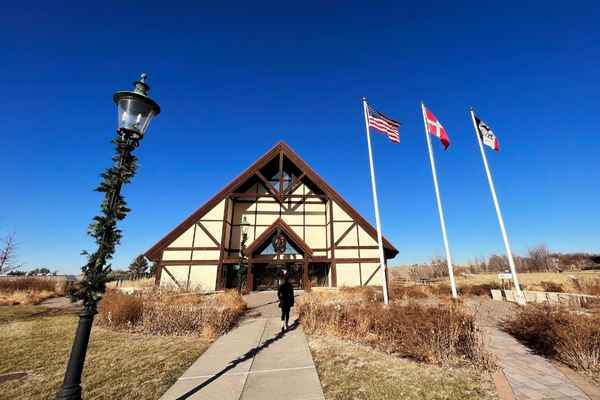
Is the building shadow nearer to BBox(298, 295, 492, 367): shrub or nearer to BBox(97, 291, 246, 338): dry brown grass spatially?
BBox(298, 295, 492, 367): shrub

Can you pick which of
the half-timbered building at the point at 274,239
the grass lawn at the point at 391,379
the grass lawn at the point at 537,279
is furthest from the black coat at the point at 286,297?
the grass lawn at the point at 537,279

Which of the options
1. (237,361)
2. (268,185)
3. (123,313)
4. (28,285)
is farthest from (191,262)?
(237,361)

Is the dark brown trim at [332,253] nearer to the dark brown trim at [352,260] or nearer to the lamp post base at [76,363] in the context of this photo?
the dark brown trim at [352,260]

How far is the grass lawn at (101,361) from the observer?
14.8 ft

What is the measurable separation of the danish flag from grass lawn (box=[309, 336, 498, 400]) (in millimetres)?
11851

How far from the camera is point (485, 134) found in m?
14.7

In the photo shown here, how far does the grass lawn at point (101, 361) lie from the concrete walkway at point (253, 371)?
1.43 feet

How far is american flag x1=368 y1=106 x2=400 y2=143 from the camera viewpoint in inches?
512

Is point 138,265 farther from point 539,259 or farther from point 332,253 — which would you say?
point 539,259

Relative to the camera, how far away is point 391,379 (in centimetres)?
459

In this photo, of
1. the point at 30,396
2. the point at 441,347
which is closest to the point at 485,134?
the point at 441,347

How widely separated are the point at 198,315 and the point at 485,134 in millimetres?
17338

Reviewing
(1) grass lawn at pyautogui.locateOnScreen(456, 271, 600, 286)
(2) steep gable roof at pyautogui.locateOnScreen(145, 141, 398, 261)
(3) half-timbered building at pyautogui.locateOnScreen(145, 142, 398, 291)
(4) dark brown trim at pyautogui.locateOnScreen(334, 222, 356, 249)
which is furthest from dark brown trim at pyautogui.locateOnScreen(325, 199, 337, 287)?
(1) grass lawn at pyautogui.locateOnScreen(456, 271, 600, 286)

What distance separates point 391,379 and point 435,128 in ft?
42.3
